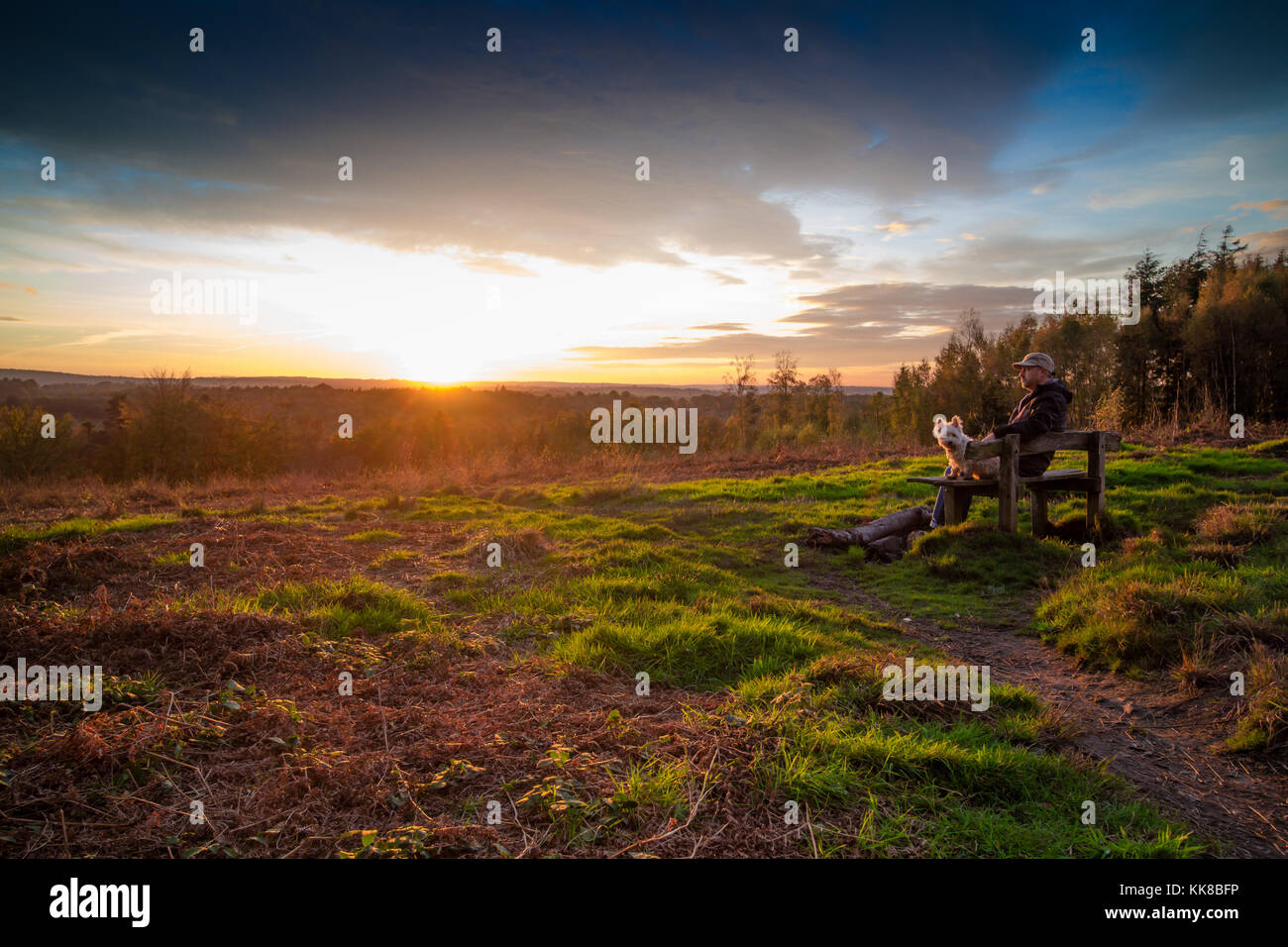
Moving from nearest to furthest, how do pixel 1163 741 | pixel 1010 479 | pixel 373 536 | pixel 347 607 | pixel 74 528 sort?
1. pixel 1163 741
2. pixel 347 607
3. pixel 1010 479
4. pixel 74 528
5. pixel 373 536

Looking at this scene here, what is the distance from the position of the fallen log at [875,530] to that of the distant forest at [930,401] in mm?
10278

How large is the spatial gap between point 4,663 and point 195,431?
136 ft

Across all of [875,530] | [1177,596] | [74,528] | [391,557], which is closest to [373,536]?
[391,557]

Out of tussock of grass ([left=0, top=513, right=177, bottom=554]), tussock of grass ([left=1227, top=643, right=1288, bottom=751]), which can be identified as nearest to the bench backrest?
tussock of grass ([left=1227, top=643, right=1288, bottom=751])

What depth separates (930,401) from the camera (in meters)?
38.9

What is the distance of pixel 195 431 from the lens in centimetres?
3812

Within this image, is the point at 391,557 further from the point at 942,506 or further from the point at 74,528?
the point at 942,506

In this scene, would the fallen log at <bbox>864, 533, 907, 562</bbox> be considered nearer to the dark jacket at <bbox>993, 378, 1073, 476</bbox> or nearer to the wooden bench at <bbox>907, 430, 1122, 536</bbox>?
the wooden bench at <bbox>907, 430, 1122, 536</bbox>

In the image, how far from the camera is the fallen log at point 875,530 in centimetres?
859

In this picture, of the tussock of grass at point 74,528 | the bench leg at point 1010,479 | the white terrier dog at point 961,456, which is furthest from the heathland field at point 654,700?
the white terrier dog at point 961,456

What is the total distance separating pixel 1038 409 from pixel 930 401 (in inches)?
1330

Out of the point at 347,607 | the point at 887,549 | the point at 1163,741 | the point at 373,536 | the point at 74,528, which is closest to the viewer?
the point at 1163,741

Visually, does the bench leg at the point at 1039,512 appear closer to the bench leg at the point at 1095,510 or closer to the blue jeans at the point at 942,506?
the bench leg at the point at 1095,510
